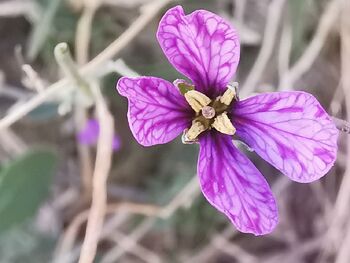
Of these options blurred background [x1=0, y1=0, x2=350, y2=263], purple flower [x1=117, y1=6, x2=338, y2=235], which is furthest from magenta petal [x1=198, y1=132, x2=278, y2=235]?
blurred background [x1=0, y1=0, x2=350, y2=263]

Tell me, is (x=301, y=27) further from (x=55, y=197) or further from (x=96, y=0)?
(x=55, y=197)

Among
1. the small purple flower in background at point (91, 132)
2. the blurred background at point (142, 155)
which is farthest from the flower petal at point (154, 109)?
the small purple flower in background at point (91, 132)

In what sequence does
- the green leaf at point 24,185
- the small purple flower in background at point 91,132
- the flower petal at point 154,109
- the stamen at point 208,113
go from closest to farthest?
the flower petal at point 154,109
the stamen at point 208,113
the green leaf at point 24,185
the small purple flower in background at point 91,132

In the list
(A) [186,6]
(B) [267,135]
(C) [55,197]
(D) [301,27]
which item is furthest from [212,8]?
(B) [267,135]

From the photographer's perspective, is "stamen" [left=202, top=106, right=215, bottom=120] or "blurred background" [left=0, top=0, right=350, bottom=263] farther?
"blurred background" [left=0, top=0, right=350, bottom=263]

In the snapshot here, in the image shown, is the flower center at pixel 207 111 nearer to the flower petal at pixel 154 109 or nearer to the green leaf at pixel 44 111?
the flower petal at pixel 154 109

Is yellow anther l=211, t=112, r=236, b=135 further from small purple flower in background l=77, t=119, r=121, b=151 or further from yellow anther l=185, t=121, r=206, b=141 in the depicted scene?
small purple flower in background l=77, t=119, r=121, b=151
